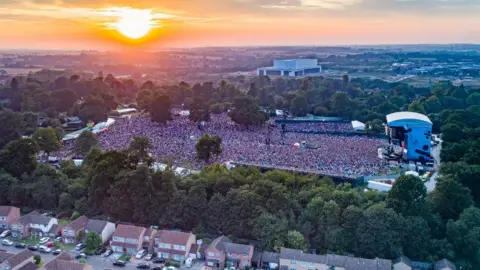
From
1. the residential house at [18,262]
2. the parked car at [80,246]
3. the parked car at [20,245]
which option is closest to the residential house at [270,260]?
the parked car at [80,246]

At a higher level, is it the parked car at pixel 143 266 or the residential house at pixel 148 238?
the residential house at pixel 148 238

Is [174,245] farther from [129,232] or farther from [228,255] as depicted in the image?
[228,255]

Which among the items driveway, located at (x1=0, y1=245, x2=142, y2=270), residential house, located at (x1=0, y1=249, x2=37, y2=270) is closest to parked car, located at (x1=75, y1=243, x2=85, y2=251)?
driveway, located at (x1=0, y1=245, x2=142, y2=270)

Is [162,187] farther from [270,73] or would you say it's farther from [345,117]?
[270,73]

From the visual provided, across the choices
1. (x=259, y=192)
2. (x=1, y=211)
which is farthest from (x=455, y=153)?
(x=1, y=211)

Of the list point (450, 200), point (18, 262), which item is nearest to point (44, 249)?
point (18, 262)

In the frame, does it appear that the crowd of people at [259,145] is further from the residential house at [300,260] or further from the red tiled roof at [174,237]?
the red tiled roof at [174,237]
